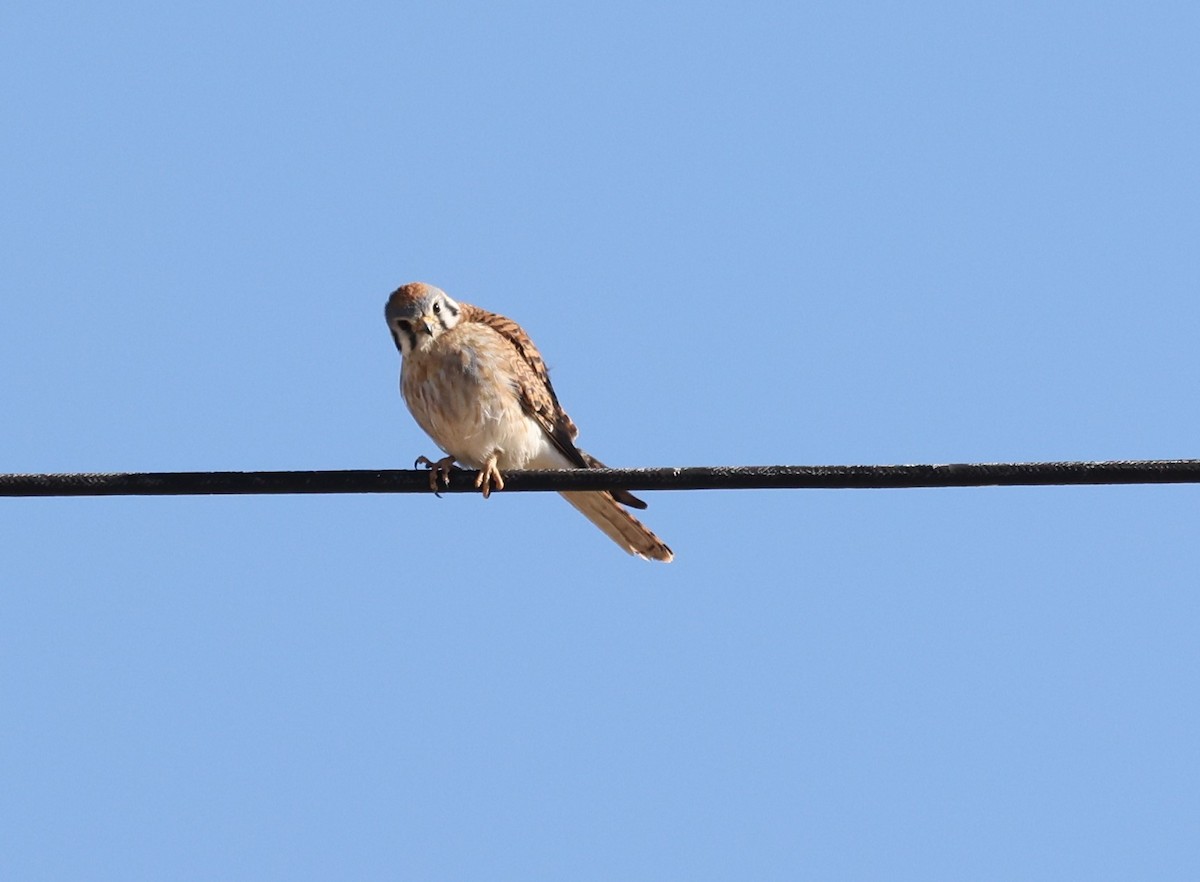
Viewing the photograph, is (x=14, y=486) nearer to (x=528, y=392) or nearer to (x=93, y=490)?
(x=93, y=490)

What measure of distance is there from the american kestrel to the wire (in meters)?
2.26

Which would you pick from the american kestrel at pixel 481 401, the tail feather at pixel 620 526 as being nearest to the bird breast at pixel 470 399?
the american kestrel at pixel 481 401

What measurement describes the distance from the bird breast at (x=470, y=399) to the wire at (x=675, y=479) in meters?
2.24

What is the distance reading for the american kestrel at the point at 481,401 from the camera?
7.87m

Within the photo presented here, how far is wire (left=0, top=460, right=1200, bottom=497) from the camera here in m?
4.98

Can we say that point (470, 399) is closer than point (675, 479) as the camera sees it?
No

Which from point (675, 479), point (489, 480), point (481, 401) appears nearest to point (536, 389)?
point (481, 401)

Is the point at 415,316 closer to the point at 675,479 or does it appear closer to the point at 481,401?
the point at 481,401

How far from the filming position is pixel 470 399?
786cm

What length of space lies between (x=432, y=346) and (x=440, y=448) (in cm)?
49

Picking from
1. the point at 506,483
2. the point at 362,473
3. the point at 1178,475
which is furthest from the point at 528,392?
the point at 1178,475

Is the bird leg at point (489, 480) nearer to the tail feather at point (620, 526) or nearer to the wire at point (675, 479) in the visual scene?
the tail feather at point (620, 526)

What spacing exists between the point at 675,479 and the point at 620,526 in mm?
2838

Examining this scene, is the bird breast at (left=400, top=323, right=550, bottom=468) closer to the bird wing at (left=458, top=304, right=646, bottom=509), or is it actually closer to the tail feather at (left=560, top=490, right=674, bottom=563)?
the bird wing at (left=458, top=304, right=646, bottom=509)
